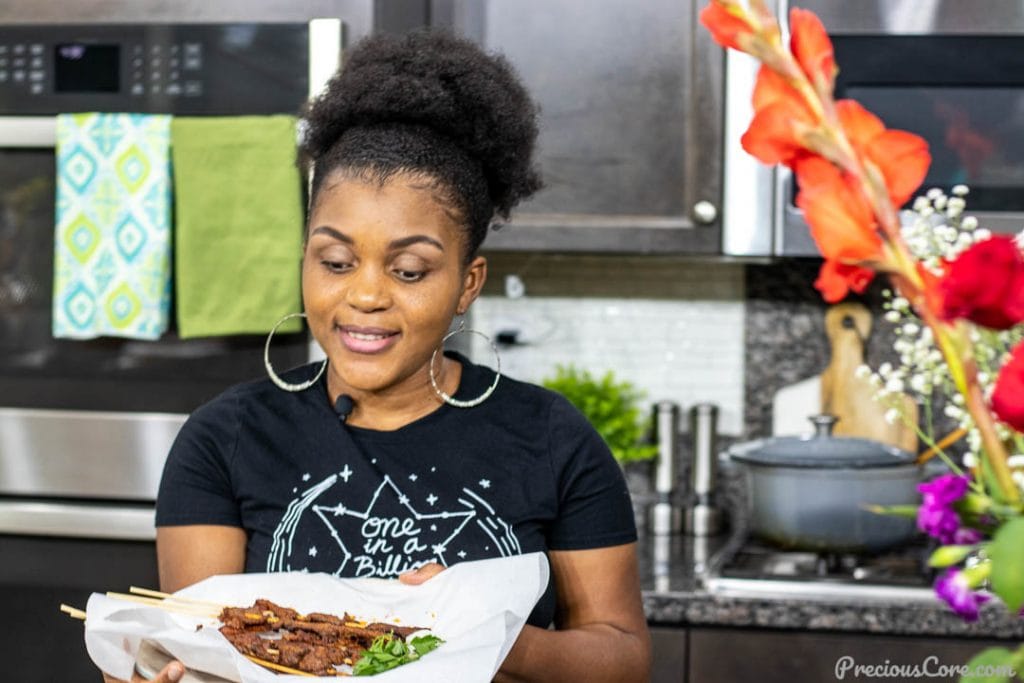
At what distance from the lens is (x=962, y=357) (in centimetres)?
49

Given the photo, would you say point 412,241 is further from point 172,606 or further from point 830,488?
point 830,488

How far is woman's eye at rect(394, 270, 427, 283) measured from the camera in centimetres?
129

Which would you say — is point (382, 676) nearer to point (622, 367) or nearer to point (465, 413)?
point (465, 413)

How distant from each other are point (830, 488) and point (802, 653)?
0.98ft

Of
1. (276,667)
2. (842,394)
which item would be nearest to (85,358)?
(276,667)

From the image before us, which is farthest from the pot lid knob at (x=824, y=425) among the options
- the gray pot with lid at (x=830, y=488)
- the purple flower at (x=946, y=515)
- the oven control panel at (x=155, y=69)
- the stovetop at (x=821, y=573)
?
the purple flower at (x=946, y=515)

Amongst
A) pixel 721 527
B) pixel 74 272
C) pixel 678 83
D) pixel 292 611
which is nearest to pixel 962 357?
pixel 292 611

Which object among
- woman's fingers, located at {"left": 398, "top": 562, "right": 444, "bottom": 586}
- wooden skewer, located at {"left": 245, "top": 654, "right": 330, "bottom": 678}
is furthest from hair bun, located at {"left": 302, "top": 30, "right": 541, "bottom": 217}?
wooden skewer, located at {"left": 245, "top": 654, "right": 330, "bottom": 678}

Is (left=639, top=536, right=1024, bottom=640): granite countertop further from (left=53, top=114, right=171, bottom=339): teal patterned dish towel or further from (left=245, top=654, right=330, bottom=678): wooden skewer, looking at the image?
(left=245, top=654, right=330, bottom=678): wooden skewer

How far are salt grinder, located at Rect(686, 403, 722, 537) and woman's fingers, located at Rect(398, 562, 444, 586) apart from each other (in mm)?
1462

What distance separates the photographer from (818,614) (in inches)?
80.6

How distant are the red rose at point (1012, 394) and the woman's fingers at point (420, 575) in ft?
2.63

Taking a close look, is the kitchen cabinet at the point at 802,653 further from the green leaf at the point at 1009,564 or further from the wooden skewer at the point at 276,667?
the green leaf at the point at 1009,564

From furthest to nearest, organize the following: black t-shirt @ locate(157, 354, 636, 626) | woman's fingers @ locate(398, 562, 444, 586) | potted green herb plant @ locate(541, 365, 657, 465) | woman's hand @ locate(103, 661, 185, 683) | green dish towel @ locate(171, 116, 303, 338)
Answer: potted green herb plant @ locate(541, 365, 657, 465)
green dish towel @ locate(171, 116, 303, 338)
black t-shirt @ locate(157, 354, 636, 626)
woman's fingers @ locate(398, 562, 444, 586)
woman's hand @ locate(103, 661, 185, 683)
